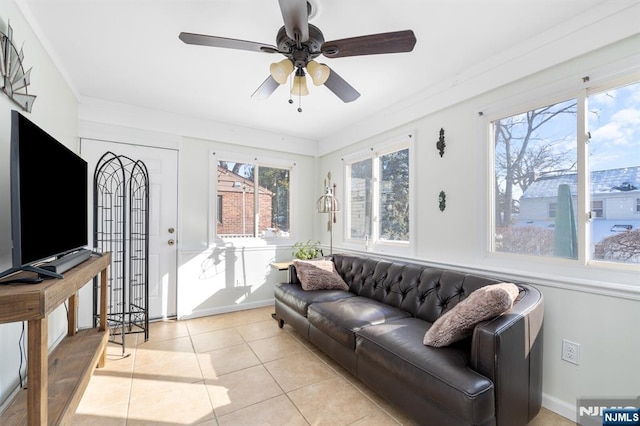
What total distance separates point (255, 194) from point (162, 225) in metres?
1.28

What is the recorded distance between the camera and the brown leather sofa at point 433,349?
150 cm

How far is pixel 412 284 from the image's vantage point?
8.65 ft

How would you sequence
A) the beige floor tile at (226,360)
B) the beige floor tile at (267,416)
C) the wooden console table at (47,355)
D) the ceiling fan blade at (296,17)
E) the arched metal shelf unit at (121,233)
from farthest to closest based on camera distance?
the arched metal shelf unit at (121,233) → the beige floor tile at (226,360) → the beige floor tile at (267,416) → the ceiling fan blade at (296,17) → the wooden console table at (47,355)

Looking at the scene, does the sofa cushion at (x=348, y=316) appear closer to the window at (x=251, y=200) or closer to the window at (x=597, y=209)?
the window at (x=597, y=209)

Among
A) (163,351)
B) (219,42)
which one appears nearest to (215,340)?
(163,351)

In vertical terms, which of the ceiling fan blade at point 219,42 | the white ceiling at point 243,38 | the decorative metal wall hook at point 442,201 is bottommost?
the decorative metal wall hook at point 442,201

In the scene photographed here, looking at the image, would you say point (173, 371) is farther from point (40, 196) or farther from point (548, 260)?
point (548, 260)

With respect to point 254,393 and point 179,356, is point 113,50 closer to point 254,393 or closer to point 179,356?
point 179,356

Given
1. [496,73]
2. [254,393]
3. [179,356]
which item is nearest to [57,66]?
[179,356]

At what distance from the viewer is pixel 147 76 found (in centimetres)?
270

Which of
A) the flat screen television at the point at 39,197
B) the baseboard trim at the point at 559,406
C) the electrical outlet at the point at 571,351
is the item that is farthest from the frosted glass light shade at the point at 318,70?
the baseboard trim at the point at 559,406

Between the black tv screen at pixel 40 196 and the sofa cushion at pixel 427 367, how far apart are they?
192 centimetres

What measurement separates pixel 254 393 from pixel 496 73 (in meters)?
3.08

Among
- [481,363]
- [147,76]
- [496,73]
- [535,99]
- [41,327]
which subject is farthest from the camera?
[147,76]
